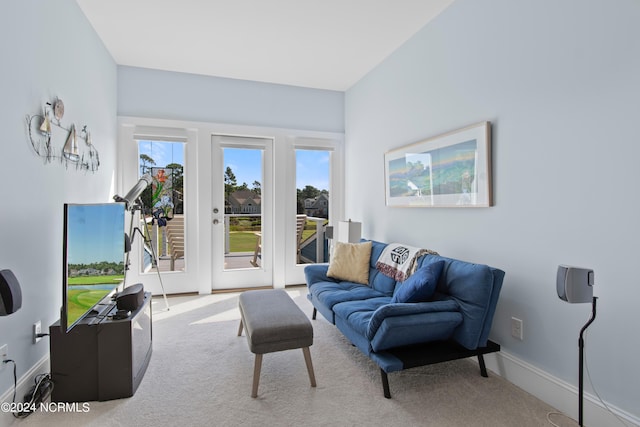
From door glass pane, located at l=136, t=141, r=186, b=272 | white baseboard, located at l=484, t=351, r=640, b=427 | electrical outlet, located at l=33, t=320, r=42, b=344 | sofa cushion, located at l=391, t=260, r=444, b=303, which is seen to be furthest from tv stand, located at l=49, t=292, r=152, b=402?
white baseboard, located at l=484, t=351, r=640, b=427

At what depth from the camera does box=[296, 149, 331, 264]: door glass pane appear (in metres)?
4.71

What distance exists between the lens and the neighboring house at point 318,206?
4762 millimetres

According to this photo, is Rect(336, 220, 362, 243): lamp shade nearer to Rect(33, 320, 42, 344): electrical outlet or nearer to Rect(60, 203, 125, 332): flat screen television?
Rect(60, 203, 125, 332): flat screen television

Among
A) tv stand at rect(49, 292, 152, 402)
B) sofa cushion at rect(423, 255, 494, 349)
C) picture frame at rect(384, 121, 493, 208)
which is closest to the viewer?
tv stand at rect(49, 292, 152, 402)

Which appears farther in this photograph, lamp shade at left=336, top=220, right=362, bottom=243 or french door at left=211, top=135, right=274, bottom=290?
french door at left=211, top=135, right=274, bottom=290

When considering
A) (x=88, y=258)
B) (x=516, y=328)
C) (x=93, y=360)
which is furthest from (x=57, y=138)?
(x=516, y=328)

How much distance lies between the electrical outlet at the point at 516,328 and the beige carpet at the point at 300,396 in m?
0.32

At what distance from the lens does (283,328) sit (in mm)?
2068

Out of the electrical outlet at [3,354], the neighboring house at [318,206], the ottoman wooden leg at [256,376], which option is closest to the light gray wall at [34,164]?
the electrical outlet at [3,354]

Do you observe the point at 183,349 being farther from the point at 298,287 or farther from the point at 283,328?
the point at 298,287

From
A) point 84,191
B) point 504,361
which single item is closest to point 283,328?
point 504,361

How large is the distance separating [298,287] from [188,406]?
2736 millimetres

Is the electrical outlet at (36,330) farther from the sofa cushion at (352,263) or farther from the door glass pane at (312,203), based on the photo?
the door glass pane at (312,203)
